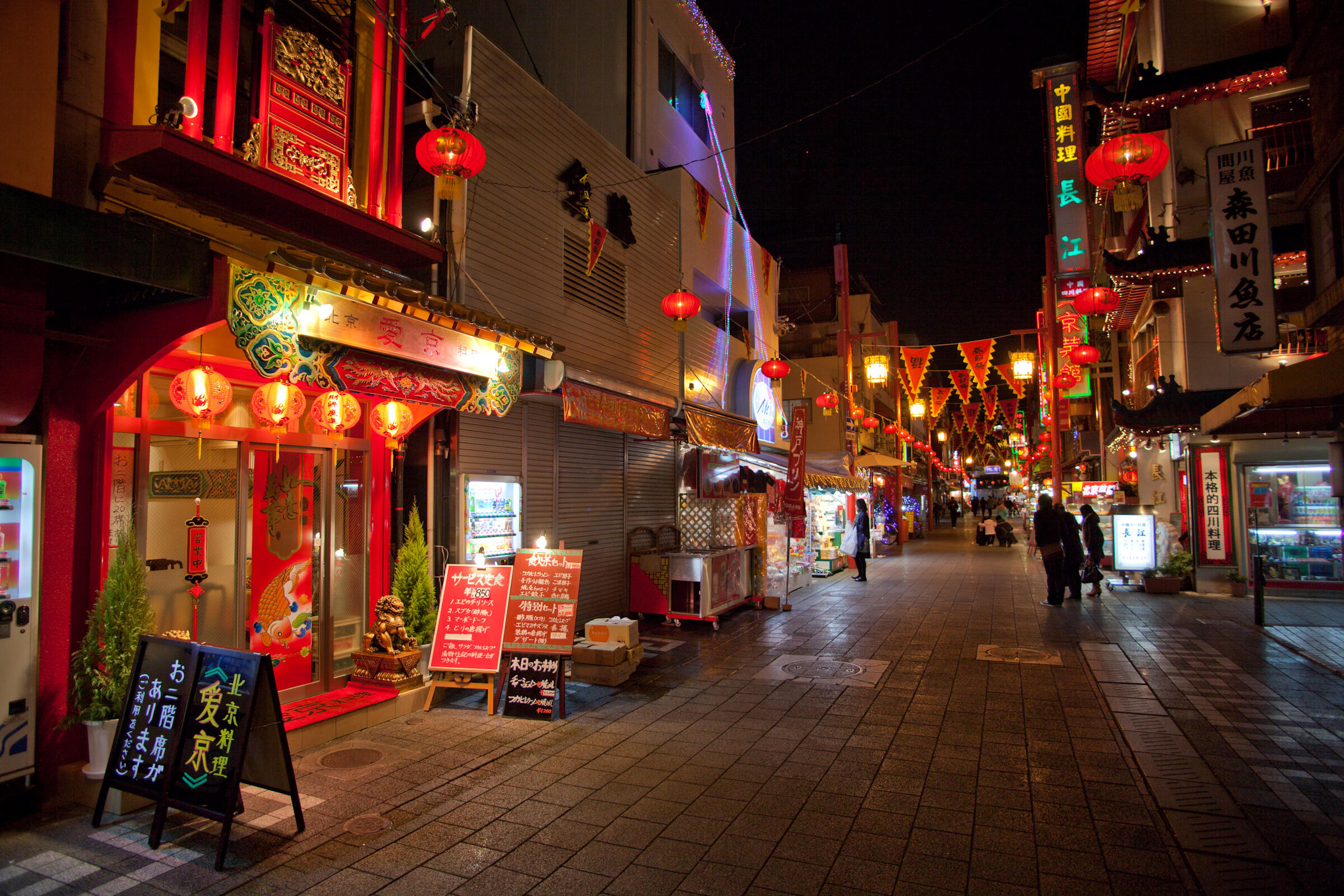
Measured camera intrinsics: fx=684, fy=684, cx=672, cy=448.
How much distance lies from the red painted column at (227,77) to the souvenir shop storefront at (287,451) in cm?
177

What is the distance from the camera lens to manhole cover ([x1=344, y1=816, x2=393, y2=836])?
15.3 ft

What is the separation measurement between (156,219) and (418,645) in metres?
4.89

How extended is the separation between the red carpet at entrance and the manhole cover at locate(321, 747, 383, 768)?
43 cm

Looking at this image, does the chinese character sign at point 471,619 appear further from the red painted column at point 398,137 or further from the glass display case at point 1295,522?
the glass display case at point 1295,522

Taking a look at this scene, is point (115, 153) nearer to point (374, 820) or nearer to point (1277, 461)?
point (374, 820)

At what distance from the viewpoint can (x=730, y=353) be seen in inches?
713

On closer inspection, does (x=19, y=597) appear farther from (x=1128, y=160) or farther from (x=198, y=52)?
(x=1128, y=160)

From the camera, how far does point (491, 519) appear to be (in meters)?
9.66

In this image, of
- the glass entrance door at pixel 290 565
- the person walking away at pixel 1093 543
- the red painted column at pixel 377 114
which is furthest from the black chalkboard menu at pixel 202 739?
the person walking away at pixel 1093 543

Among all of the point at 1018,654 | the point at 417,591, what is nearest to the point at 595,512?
the point at 417,591

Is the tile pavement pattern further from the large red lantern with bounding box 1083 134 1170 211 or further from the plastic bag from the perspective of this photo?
the plastic bag

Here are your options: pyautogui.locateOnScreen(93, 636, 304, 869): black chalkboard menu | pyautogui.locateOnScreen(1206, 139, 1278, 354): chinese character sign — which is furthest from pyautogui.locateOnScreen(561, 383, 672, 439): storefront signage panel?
pyautogui.locateOnScreen(1206, 139, 1278, 354): chinese character sign

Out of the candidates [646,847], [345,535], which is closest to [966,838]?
[646,847]

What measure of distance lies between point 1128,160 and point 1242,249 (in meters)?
3.50
